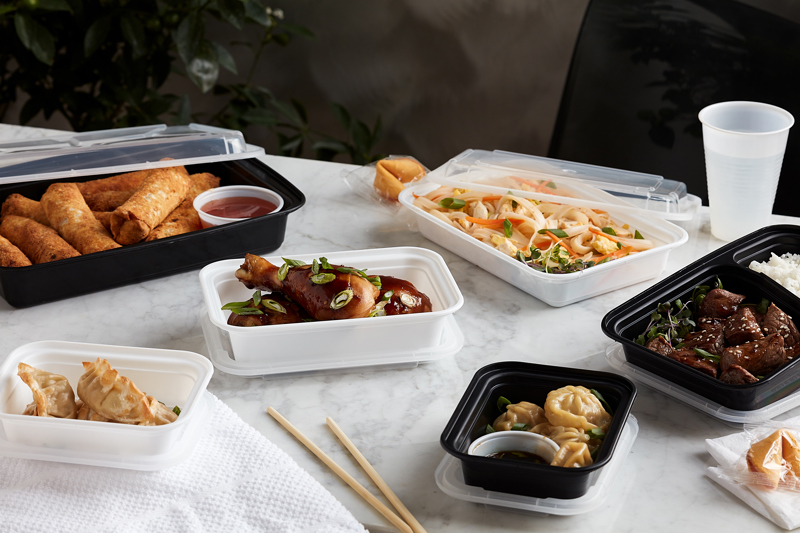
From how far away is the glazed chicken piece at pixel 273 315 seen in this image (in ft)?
4.54

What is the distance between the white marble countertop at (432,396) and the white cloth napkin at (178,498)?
68mm

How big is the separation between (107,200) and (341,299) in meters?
0.94

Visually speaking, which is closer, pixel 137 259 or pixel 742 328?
pixel 742 328

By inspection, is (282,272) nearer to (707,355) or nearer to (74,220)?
(74,220)

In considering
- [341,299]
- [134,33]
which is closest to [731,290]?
[341,299]

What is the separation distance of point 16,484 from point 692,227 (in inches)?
71.2

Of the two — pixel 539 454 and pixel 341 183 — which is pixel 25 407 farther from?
pixel 341 183

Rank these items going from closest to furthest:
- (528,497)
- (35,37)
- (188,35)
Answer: (528,497), (35,37), (188,35)

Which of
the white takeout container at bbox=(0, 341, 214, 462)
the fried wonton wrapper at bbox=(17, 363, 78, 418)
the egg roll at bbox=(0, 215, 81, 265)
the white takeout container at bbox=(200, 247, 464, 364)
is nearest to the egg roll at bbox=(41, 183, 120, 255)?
the egg roll at bbox=(0, 215, 81, 265)

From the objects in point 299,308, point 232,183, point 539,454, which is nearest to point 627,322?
point 539,454

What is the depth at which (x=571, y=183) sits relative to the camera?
2043mm

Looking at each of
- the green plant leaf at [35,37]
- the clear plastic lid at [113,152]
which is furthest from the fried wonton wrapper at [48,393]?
the green plant leaf at [35,37]

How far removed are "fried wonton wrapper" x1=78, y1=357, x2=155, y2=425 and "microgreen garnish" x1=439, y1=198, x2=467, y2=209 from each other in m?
1.11

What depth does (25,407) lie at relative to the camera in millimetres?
1201
